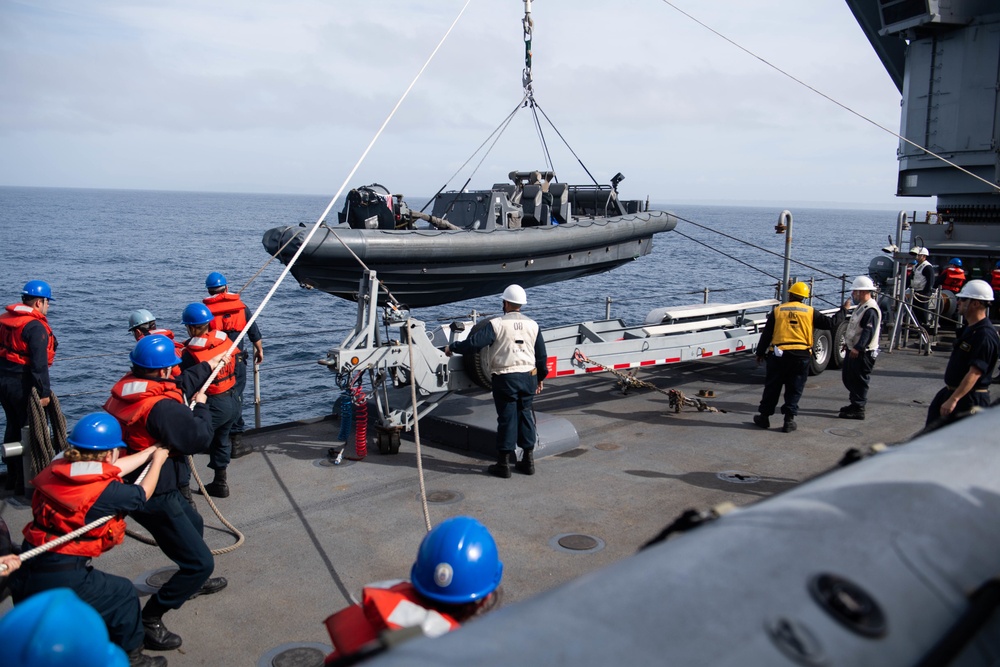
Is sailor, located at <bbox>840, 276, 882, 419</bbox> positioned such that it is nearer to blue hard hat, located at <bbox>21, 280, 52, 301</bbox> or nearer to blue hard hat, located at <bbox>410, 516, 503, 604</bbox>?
blue hard hat, located at <bbox>410, 516, 503, 604</bbox>

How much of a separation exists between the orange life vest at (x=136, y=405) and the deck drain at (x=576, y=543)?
8.05 feet

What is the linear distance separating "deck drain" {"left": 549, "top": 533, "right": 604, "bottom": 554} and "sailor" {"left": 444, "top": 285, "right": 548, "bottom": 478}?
1.26m

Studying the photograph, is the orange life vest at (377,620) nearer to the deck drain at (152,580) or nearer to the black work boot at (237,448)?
the deck drain at (152,580)

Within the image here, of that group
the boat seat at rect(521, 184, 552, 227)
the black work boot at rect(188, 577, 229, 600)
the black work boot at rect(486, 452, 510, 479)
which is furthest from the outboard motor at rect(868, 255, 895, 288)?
the black work boot at rect(188, 577, 229, 600)

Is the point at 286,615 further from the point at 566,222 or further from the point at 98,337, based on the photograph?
the point at 98,337

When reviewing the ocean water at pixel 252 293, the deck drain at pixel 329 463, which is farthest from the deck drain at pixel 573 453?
the ocean water at pixel 252 293

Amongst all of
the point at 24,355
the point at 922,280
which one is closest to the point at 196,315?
the point at 24,355

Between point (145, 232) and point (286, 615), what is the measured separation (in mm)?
67370

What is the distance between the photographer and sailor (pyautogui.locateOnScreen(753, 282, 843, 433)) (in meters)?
7.70

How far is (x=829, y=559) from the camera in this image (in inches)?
64.9

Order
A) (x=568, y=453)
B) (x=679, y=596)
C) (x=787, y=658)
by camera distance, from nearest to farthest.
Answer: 1. (x=787, y=658)
2. (x=679, y=596)
3. (x=568, y=453)

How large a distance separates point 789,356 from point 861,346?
87cm

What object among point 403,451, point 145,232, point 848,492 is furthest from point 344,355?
point 145,232

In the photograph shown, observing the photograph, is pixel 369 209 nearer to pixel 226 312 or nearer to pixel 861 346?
pixel 226 312
